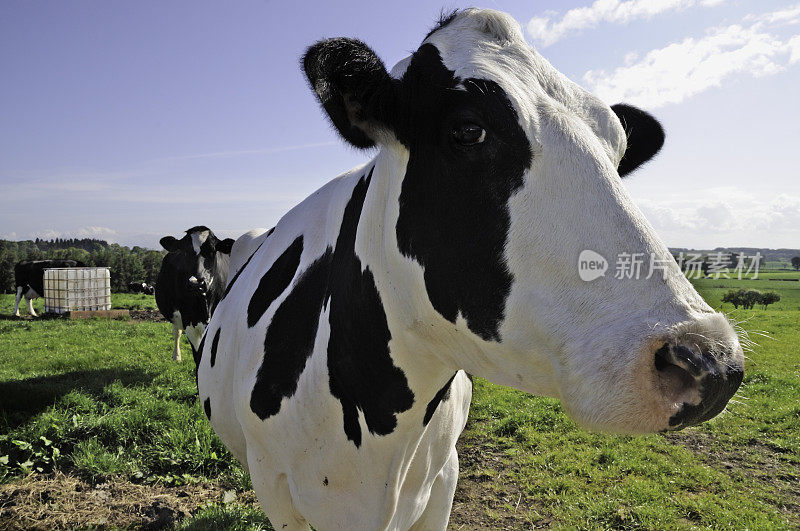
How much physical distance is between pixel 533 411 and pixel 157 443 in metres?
4.82

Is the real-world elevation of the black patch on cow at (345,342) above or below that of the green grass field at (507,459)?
above

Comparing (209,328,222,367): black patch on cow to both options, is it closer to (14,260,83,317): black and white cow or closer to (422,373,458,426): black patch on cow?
(422,373,458,426): black patch on cow

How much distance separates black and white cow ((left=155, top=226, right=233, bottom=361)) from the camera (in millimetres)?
7875

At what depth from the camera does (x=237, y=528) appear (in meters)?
3.71

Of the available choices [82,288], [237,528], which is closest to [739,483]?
[237,528]

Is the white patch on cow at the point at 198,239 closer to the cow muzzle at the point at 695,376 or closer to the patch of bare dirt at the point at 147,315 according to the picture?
the patch of bare dirt at the point at 147,315

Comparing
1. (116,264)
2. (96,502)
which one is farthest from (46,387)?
(116,264)

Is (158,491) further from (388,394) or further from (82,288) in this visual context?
(82,288)

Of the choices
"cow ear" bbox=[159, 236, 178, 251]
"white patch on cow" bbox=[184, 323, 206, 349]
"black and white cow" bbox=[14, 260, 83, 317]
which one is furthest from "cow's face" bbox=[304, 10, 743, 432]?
"black and white cow" bbox=[14, 260, 83, 317]

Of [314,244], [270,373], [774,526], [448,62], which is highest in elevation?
[448,62]

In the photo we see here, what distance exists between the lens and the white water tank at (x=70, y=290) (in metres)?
16.8

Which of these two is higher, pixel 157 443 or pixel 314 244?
pixel 314 244

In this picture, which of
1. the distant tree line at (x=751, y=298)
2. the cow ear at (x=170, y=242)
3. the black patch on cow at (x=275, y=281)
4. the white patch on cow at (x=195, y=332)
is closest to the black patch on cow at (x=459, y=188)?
the black patch on cow at (x=275, y=281)

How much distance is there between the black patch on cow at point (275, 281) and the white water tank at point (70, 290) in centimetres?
1754
